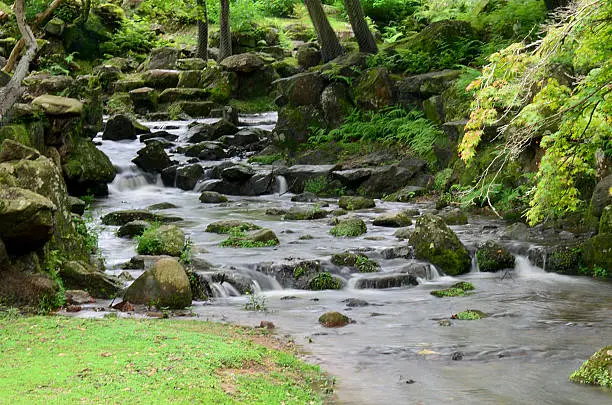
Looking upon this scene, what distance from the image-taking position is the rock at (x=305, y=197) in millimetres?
22828

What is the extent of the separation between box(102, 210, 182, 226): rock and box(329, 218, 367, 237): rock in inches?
186

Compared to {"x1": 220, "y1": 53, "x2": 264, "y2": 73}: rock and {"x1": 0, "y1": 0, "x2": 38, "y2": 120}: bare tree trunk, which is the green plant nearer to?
{"x1": 0, "y1": 0, "x2": 38, "y2": 120}: bare tree trunk

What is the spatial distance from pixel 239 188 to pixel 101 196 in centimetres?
462

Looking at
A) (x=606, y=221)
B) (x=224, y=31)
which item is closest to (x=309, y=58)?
(x=224, y=31)

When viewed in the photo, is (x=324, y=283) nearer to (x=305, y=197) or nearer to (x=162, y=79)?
(x=305, y=197)

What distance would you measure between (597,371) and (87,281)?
769 centimetres

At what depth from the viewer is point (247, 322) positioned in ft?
34.3

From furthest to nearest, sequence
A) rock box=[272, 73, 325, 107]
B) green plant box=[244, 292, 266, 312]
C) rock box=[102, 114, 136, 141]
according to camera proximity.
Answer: rock box=[102, 114, 136, 141]
rock box=[272, 73, 325, 107]
green plant box=[244, 292, 266, 312]

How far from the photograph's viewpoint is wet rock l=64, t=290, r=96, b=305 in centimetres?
1060

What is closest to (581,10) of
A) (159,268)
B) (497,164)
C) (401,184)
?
(159,268)

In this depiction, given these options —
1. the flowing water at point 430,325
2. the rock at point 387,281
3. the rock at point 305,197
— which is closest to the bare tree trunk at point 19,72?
the flowing water at point 430,325

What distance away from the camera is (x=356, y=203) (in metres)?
21.0

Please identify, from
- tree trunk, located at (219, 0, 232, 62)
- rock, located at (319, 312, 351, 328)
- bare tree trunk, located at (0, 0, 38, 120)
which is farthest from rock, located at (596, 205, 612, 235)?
tree trunk, located at (219, 0, 232, 62)

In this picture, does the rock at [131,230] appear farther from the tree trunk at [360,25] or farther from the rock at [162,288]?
the tree trunk at [360,25]
